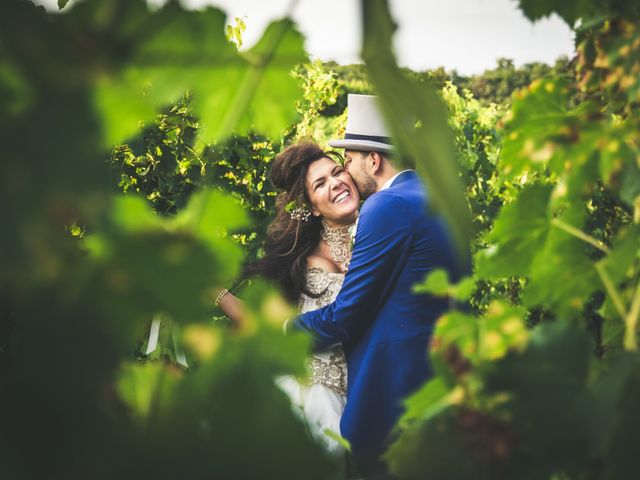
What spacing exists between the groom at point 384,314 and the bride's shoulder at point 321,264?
0.79m

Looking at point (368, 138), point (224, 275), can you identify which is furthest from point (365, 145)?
point (224, 275)

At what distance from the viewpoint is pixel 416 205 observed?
2.91 m

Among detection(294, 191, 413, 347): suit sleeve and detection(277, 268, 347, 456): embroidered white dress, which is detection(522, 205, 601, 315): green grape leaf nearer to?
detection(294, 191, 413, 347): suit sleeve

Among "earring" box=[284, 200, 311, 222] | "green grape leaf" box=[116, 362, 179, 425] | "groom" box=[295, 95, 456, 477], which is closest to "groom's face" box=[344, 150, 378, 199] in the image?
"earring" box=[284, 200, 311, 222]

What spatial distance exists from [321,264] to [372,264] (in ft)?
3.47

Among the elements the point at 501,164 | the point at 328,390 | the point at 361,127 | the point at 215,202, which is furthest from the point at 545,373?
the point at 361,127

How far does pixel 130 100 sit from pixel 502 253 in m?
0.53

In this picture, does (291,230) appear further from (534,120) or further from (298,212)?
(534,120)

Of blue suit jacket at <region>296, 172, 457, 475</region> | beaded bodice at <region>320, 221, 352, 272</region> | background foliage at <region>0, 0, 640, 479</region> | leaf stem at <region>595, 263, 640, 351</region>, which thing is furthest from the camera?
beaded bodice at <region>320, 221, 352, 272</region>

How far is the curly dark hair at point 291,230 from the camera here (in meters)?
3.83

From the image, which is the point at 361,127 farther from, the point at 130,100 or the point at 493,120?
the point at 493,120

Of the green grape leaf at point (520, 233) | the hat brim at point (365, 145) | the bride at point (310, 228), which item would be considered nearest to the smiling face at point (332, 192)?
the bride at point (310, 228)

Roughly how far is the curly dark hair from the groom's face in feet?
0.80

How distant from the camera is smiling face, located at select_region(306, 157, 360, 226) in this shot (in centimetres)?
374
